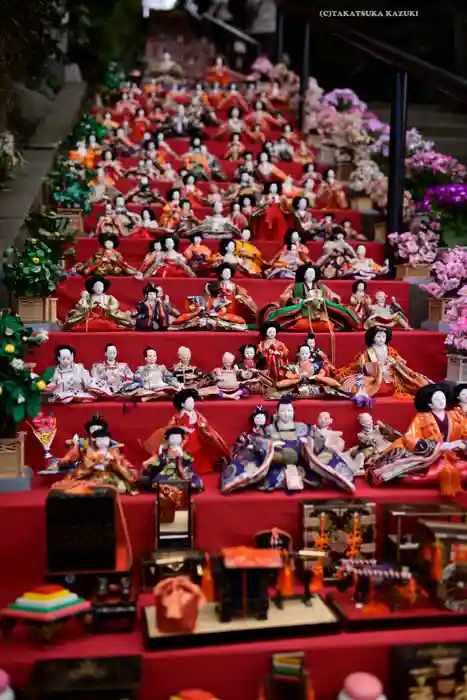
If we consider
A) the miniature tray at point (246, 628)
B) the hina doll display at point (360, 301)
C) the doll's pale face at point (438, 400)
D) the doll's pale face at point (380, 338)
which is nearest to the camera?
the miniature tray at point (246, 628)

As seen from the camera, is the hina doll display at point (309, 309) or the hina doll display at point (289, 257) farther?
the hina doll display at point (289, 257)

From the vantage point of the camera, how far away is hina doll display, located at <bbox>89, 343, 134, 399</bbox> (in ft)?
12.5

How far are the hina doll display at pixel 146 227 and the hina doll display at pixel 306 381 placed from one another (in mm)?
1847

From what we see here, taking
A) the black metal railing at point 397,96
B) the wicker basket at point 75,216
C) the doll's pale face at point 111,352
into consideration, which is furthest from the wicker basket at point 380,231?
the doll's pale face at point 111,352

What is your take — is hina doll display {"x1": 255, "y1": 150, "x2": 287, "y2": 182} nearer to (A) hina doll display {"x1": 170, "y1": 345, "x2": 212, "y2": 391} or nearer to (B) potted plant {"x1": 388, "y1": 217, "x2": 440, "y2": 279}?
(B) potted plant {"x1": 388, "y1": 217, "x2": 440, "y2": 279}

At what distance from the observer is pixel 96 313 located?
4.32 metres

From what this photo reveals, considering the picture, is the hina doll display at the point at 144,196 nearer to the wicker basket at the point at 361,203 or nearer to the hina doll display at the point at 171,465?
the wicker basket at the point at 361,203

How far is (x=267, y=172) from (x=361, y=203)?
0.85 metres

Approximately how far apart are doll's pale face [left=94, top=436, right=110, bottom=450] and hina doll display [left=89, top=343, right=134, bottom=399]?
444 millimetres

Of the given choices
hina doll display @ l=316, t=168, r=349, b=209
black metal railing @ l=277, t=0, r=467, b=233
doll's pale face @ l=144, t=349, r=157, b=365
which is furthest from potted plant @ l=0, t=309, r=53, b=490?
hina doll display @ l=316, t=168, r=349, b=209

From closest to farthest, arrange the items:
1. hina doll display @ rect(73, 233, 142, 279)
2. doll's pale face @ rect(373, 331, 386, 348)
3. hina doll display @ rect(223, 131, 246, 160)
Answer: doll's pale face @ rect(373, 331, 386, 348) → hina doll display @ rect(73, 233, 142, 279) → hina doll display @ rect(223, 131, 246, 160)

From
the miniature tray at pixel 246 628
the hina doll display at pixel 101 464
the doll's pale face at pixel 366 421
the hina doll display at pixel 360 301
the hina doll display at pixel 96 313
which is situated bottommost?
the miniature tray at pixel 246 628

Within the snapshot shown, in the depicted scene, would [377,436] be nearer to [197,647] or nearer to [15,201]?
[197,647]

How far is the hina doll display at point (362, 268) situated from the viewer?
16.5 feet
